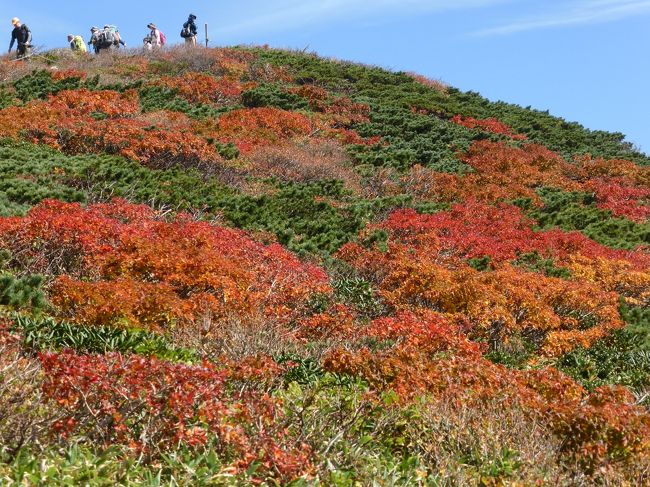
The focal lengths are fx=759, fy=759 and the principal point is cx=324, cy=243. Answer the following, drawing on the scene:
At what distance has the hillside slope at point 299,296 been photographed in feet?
18.9

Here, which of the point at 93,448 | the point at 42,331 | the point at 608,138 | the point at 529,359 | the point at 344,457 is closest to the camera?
the point at 93,448

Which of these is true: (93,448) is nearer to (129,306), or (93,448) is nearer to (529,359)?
(129,306)

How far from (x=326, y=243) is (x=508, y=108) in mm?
25325

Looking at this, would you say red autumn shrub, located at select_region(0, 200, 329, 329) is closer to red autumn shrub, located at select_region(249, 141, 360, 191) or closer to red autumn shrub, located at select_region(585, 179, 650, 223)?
red autumn shrub, located at select_region(249, 141, 360, 191)

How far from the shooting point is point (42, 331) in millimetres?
8125

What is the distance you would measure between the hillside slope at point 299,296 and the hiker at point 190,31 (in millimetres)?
8744

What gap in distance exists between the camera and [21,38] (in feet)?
101

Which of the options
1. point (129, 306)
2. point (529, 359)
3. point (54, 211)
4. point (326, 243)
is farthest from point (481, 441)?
point (326, 243)

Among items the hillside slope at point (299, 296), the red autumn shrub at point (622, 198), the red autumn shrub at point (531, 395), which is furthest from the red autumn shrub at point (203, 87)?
the red autumn shrub at point (531, 395)

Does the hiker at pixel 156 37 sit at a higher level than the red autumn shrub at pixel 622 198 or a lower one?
higher

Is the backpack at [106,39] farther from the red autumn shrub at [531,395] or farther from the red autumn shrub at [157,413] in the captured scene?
the red autumn shrub at [157,413]

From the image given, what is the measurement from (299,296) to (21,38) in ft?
79.1

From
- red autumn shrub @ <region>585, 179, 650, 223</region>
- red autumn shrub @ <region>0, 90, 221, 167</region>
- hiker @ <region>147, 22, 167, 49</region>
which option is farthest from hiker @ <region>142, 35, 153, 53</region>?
red autumn shrub @ <region>585, 179, 650, 223</region>

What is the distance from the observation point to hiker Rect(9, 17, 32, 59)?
30594mm
